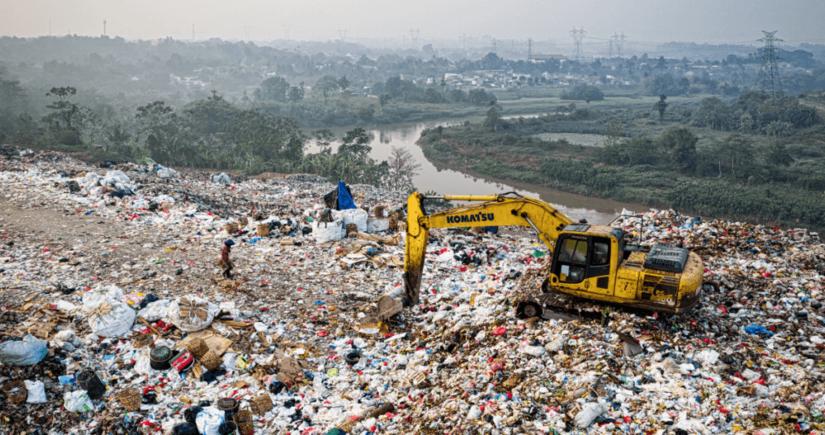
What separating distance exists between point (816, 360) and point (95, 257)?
935cm

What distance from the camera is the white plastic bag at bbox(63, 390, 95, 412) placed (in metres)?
4.34

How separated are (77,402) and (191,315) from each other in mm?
1374

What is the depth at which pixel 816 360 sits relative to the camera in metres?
4.22

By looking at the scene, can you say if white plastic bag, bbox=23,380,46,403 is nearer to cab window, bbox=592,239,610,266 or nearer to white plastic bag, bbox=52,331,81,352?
white plastic bag, bbox=52,331,81,352

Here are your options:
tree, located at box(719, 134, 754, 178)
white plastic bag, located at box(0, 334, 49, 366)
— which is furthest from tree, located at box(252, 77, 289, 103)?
white plastic bag, located at box(0, 334, 49, 366)

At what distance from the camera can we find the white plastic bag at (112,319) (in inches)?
209

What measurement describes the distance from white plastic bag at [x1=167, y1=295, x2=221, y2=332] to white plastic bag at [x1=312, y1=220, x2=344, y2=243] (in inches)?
132

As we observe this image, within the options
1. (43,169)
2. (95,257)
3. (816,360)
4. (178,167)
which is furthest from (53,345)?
(178,167)

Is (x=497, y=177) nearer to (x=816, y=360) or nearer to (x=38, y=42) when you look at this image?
(x=816, y=360)

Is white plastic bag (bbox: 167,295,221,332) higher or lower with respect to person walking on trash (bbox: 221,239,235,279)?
lower

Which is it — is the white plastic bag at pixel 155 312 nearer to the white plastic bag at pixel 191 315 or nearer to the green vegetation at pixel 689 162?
the white plastic bag at pixel 191 315

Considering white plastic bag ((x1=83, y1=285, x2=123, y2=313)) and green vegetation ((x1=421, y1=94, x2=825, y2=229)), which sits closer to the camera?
white plastic bag ((x1=83, y1=285, x2=123, y2=313))

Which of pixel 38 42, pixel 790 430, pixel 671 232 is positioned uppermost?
pixel 38 42

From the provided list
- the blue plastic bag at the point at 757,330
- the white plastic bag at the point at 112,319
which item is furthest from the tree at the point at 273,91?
the blue plastic bag at the point at 757,330
